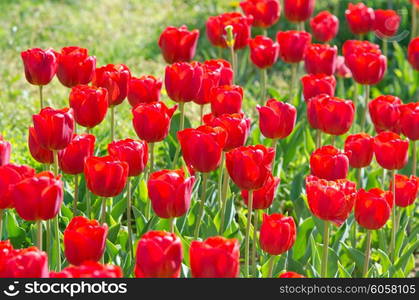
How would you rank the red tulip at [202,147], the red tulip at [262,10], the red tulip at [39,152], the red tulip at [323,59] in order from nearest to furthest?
1. the red tulip at [202,147]
2. the red tulip at [39,152]
3. the red tulip at [323,59]
4. the red tulip at [262,10]

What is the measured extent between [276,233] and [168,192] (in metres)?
0.37

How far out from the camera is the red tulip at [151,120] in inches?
124

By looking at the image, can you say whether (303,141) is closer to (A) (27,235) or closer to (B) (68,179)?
(B) (68,179)

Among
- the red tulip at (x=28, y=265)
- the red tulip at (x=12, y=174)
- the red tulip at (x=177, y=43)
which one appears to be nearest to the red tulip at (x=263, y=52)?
the red tulip at (x=177, y=43)

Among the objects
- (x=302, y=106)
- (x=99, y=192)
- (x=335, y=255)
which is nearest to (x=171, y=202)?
(x=99, y=192)

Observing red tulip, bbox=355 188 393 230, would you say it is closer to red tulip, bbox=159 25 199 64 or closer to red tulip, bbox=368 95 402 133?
red tulip, bbox=368 95 402 133

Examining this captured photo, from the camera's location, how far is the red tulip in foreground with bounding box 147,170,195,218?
2.62 meters

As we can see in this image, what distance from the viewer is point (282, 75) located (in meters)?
6.49

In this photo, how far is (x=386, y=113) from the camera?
3.63 meters

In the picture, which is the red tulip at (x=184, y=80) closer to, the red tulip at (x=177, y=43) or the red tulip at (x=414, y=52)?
the red tulip at (x=177, y=43)

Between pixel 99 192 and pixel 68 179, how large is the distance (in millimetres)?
1487

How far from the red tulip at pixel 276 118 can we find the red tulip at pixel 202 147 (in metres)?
0.47

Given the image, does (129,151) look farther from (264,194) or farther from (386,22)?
(386,22)

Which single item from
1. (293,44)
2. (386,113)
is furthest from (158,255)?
(293,44)
